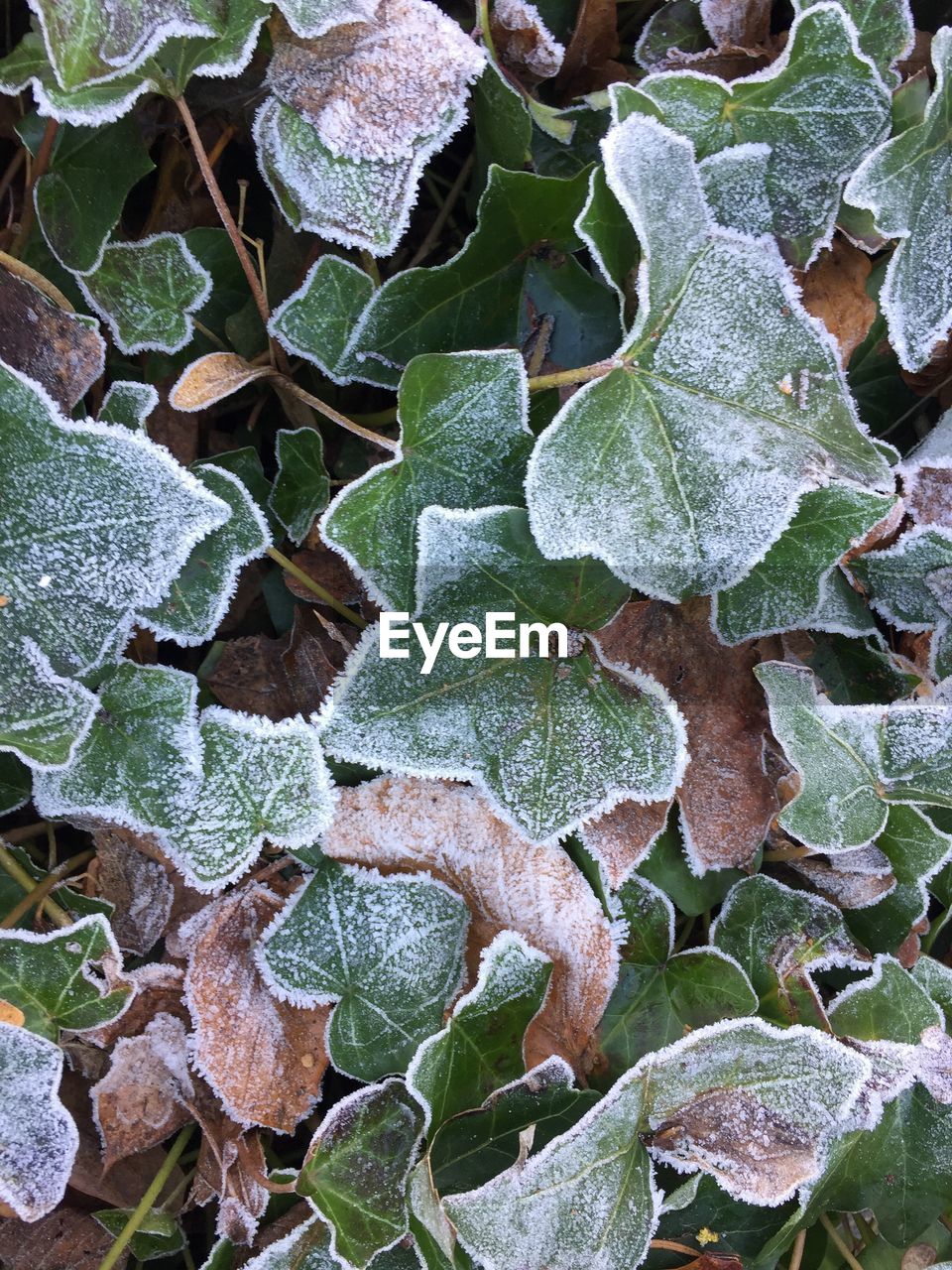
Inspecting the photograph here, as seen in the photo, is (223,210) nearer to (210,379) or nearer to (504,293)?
(210,379)

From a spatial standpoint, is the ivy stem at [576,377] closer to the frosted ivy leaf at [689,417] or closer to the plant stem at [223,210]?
the frosted ivy leaf at [689,417]

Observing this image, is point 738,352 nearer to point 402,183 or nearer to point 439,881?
point 402,183

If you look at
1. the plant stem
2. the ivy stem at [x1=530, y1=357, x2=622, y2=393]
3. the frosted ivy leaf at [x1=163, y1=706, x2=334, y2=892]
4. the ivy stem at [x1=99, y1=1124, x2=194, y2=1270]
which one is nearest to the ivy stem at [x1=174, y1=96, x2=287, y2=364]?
the plant stem

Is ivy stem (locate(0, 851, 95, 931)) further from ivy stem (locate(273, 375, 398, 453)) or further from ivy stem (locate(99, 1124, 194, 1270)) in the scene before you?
ivy stem (locate(273, 375, 398, 453))

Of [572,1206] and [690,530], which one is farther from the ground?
[690,530]

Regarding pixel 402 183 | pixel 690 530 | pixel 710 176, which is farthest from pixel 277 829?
pixel 710 176

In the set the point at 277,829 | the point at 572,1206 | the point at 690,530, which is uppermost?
the point at 690,530

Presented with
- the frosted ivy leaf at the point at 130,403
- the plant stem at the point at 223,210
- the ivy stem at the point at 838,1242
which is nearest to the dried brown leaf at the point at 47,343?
the frosted ivy leaf at the point at 130,403
